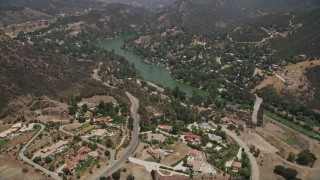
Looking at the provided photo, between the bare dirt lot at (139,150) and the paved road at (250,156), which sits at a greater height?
the paved road at (250,156)

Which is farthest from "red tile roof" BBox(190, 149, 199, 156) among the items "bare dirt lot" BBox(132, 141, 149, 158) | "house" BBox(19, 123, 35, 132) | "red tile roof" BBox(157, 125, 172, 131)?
"house" BBox(19, 123, 35, 132)

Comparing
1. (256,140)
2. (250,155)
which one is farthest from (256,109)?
(250,155)

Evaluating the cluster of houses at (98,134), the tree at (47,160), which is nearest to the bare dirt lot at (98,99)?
the cluster of houses at (98,134)

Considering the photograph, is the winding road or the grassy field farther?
the grassy field

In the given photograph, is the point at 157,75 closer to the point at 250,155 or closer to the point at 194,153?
the point at 250,155

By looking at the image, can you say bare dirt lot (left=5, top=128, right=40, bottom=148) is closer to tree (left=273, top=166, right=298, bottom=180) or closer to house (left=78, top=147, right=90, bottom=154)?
house (left=78, top=147, right=90, bottom=154)

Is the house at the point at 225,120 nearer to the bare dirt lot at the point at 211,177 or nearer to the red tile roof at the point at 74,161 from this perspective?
the bare dirt lot at the point at 211,177

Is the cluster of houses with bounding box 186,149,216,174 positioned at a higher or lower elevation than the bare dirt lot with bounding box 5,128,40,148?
higher
